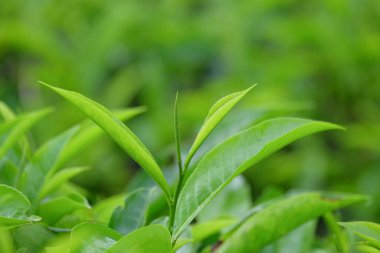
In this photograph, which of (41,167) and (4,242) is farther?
(41,167)

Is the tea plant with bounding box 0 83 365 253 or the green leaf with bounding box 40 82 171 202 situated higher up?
the green leaf with bounding box 40 82 171 202

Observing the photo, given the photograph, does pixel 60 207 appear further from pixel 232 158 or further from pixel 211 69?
pixel 211 69

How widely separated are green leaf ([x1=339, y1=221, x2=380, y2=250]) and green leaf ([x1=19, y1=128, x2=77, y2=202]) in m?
0.38

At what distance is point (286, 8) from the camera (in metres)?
2.79

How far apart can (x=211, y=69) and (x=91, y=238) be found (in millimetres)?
2023

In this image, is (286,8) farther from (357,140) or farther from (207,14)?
(357,140)

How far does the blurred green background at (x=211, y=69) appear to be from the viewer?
235 centimetres

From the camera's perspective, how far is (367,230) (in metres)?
0.74

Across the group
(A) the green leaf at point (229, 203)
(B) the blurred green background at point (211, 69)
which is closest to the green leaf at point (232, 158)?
(A) the green leaf at point (229, 203)

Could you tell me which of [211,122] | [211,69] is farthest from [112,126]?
[211,69]

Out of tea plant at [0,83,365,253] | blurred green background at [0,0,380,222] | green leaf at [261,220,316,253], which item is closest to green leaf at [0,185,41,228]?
tea plant at [0,83,365,253]

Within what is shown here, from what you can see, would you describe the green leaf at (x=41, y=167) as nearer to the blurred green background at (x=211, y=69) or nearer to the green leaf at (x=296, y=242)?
the green leaf at (x=296, y=242)

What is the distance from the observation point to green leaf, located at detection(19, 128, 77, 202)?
0.90 meters

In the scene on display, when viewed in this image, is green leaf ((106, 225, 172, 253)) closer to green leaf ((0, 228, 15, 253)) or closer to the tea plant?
the tea plant
